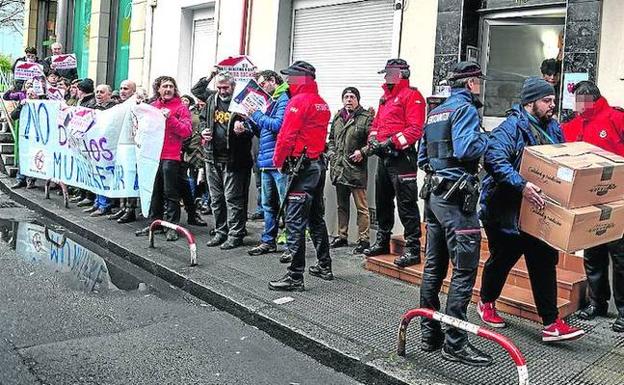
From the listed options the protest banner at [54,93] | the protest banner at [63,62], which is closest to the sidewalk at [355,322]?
the protest banner at [54,93]

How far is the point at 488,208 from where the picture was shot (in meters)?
5.05

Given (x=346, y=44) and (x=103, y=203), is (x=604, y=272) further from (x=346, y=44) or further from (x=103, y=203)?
(x=103, y=203)

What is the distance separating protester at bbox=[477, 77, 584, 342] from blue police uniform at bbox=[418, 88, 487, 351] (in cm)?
25

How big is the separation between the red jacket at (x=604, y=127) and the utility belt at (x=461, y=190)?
152 cm

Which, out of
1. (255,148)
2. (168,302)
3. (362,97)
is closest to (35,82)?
(255,148)

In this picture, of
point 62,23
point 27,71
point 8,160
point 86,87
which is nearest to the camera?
point 86,87

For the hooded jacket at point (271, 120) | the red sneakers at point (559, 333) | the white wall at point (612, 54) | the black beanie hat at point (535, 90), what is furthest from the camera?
the hooded jacket at point (271, 120)

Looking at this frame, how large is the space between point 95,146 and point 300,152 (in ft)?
15.1

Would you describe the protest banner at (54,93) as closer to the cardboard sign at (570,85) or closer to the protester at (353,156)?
the protester at (353,156)

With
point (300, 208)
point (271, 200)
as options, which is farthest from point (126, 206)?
point (300, 208)

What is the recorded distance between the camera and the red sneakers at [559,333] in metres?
5.05

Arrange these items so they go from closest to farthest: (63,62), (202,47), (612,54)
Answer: (612,54)
(202,47)
(63,62)

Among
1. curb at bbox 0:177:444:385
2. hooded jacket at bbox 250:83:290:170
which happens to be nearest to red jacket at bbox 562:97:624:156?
curb at bbox 0:177:444:385

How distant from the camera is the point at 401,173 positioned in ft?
22.4
